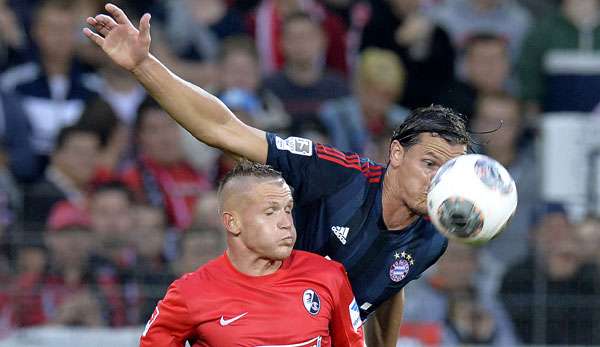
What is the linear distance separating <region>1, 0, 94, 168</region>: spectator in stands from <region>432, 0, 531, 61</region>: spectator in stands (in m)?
3.12

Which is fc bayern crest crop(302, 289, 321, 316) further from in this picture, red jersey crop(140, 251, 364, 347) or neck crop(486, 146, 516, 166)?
neck crop(486, 146, 516, 166)

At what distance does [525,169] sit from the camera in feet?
30.3

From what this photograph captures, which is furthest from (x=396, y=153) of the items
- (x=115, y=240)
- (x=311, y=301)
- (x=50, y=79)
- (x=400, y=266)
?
(x=50, y=79)

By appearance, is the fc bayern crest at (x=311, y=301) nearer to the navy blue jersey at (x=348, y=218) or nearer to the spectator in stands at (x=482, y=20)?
the navy blue jersey at (x=348, y=218)

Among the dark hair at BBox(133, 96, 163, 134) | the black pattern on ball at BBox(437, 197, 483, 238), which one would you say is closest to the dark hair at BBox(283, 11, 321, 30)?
the dark hair at BBox(133, 96, 163, 134)

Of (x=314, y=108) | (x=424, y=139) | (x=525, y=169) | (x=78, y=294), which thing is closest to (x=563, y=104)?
(x=525, y=169)

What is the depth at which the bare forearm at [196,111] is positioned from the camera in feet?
16.0

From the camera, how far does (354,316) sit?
5012 mm

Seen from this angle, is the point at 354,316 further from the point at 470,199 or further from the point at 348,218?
the point at 470,199

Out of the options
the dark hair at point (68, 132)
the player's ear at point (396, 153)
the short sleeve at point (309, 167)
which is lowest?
the short sleeve at point (309, 167)

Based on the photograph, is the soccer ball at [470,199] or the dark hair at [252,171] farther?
the dark hair at [252,171]

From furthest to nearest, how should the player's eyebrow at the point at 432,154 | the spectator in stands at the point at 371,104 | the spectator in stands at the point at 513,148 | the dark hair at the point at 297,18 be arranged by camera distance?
1. the dark hair at the point at 297,18
2. the spectator in stands at the point at 371,104
3. the spectator in stands at the point at 513,148
4. the player's eyebrow at the point at 432,154

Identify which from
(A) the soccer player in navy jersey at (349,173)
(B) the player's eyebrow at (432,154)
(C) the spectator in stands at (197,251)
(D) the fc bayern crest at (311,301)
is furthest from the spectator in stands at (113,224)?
(B) the player's eyebrow at (432,154)

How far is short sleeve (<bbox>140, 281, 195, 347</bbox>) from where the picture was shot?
4750 mm
